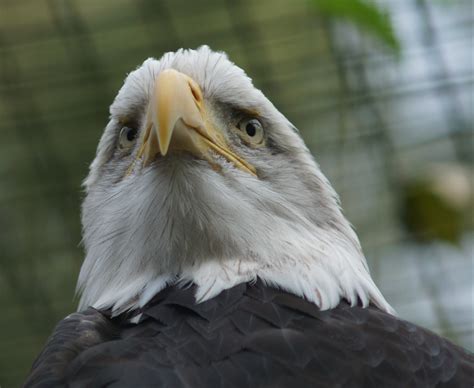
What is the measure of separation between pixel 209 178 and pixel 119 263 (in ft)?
1.48

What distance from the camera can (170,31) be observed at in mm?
7555

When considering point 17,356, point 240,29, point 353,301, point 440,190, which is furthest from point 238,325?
point 17,356

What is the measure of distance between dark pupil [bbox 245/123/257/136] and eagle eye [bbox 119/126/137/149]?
394mm

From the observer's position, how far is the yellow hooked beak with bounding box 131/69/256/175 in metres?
3.36

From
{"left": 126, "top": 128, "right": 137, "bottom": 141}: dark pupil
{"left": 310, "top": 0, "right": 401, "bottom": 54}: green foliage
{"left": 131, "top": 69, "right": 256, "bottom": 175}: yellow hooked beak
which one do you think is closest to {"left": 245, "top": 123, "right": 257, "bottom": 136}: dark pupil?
{"left": 131, "top": 69, "right": 256, "bottom": 175}: yellow hooked beak

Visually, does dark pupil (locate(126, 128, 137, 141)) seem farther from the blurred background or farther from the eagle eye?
the blurred background

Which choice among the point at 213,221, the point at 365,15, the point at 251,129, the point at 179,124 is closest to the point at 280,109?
the point at 365,15

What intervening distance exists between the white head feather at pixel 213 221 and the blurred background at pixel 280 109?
132 inches

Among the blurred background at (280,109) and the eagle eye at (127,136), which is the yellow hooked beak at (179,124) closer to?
the eagle eye at (127,136)

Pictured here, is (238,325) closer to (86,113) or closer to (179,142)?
(179,142)

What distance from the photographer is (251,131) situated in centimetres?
390

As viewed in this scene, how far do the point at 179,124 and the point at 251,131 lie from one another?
526mm

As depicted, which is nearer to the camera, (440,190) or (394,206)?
(440,190)

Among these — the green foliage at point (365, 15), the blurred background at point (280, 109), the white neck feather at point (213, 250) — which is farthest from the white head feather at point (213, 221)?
the blurred background at point (280, 109)
